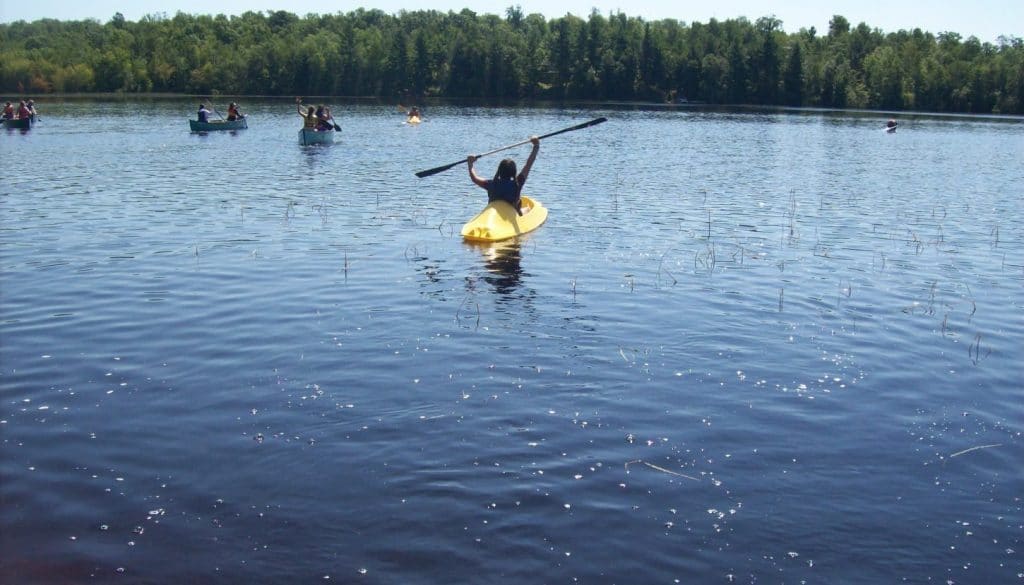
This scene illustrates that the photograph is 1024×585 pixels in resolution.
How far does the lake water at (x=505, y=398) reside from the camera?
7535 millimetres

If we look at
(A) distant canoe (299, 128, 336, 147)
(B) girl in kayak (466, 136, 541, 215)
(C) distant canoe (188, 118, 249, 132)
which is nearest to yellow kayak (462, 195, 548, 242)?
(B) girl in kayak (466, 136, 541, 215)

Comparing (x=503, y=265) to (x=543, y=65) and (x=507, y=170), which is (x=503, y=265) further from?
(x=543, y=65)

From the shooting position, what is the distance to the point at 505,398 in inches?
428

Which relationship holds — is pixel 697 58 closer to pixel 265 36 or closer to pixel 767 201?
pixel 265 36

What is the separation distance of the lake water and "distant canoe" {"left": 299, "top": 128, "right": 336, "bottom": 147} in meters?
21.9

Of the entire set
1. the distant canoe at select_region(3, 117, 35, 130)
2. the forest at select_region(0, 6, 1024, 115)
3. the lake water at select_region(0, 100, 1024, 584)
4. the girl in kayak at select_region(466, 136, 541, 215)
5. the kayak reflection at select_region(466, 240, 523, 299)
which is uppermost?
the forest at select_region(0, 6, 1024, 115)

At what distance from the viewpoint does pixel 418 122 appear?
7250cm

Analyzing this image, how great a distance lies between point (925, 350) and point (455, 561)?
8477 mm

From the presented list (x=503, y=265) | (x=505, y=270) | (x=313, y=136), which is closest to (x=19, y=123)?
(x=313, y=136)

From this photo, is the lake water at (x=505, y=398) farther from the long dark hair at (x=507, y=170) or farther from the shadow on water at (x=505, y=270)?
the long dark hair at (x=507, y=170)

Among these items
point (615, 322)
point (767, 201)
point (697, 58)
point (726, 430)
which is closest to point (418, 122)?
point (767, 201)

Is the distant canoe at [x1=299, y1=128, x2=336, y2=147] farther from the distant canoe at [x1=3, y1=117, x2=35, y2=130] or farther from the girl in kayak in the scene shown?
the girl in kayak

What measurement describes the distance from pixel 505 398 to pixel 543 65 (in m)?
Answer: 147

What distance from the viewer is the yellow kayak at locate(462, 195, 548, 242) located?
20625 millimetres
